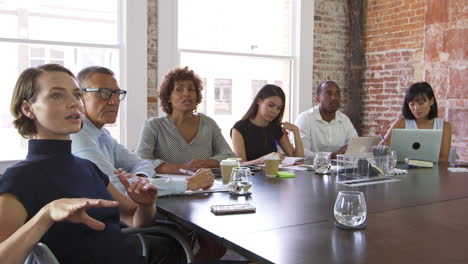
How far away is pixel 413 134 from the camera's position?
3324mm

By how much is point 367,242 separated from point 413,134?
2192 millimetres

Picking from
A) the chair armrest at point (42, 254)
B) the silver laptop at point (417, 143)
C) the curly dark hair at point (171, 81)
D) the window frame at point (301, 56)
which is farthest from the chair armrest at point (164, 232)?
the window frame at point (301, 56)

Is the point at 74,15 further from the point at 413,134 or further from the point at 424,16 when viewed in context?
the point at 424,16

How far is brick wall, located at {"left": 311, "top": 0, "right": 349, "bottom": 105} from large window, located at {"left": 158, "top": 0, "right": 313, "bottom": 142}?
1.22ft

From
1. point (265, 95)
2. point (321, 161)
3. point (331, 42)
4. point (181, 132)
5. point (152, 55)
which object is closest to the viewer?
Answer: point (321, 161)

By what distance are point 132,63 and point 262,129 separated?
5.48 feet

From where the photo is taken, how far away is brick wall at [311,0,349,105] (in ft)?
19.6

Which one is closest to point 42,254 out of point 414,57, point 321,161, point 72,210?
point 72,210

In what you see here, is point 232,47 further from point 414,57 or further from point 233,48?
point 414,57

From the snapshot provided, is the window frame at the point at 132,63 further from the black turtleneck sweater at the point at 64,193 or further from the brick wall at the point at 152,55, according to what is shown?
the black turtleneck sweater at the point at 64,193

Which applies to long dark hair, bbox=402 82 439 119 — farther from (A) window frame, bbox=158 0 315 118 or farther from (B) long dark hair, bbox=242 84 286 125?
(A) window frame, bbox=158 0 315 118

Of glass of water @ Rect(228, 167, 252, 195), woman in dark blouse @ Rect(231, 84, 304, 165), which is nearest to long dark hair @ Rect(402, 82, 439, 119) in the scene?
woman in dark blouse @ Rect(231, 84, 304, 165)

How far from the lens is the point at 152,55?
15.4ft

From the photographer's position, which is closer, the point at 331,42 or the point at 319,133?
the point at 319,133
